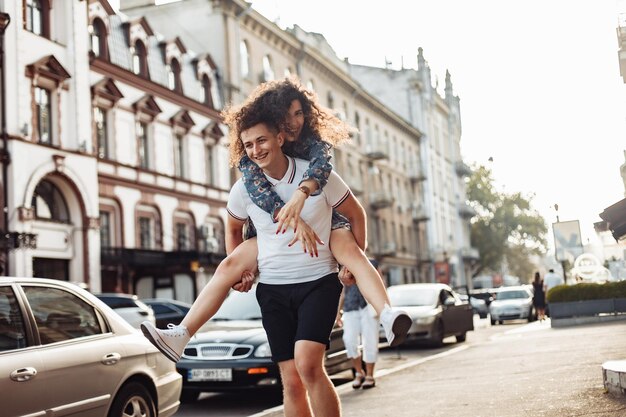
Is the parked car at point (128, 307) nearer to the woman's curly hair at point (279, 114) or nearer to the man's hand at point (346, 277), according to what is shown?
the woman's curly hair at point (279, 114)

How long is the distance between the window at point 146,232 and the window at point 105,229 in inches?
73.6

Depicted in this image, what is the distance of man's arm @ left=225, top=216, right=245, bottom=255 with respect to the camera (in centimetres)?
500

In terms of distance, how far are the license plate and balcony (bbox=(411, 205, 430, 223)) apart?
A: 5826cm

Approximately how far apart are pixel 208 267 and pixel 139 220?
3715 mm

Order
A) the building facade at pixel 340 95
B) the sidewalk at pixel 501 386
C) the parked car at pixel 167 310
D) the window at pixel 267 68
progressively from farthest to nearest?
the window at pixel 267 68 → the building facade at pixel 340 95 → the parked car at pixel 167 310 → the sidewalk at pixel 501 386

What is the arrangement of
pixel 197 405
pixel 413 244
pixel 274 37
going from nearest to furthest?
1. pixel 197 405
2. pixel 274 37
3. pixel 413 244

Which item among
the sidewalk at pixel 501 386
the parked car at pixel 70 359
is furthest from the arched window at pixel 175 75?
the parked car at pixel 70 359

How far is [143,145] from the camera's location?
113 ft

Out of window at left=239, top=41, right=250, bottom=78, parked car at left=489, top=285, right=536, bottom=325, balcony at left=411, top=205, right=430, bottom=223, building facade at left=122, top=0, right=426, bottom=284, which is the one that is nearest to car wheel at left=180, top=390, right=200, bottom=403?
building facade at left=122, top=0, right=426, bottom=284

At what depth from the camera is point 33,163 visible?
27.6 m

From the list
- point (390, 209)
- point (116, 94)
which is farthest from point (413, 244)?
point (116, 94)

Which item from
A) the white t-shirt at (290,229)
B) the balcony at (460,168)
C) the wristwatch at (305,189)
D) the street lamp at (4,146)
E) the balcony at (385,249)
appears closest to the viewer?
the wristwatch at (305,189)

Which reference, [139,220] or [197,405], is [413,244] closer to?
[139,220]

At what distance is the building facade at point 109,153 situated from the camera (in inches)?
1088
